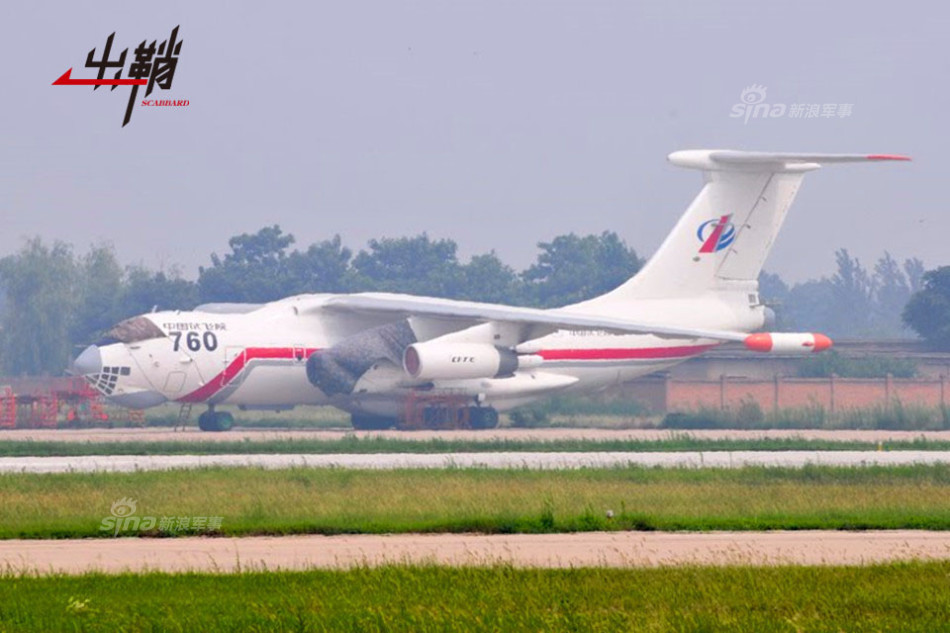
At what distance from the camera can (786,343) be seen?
4228 cm

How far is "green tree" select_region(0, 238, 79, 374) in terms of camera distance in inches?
2832

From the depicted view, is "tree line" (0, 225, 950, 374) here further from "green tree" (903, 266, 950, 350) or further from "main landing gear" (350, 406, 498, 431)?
"main landing gear" (350, 406, 498, 431)

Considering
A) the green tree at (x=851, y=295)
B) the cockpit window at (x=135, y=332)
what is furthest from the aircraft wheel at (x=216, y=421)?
the green tree at (x=851, y=295)

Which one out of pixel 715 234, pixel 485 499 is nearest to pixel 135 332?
pixel 715 234

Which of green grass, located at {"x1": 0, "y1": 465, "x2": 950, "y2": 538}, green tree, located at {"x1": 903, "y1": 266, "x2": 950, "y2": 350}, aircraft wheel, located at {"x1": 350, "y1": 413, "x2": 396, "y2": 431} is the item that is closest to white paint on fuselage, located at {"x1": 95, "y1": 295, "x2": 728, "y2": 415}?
aircraft wheel, located at {"x1": 350, "y1": 413, "x2": 396, "y2": 431}

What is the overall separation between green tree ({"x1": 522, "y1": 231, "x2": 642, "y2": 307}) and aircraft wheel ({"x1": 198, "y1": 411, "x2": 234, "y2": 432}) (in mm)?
36149

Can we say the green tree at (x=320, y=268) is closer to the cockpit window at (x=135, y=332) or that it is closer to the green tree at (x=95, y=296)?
the green tree at (x=95, y=296)

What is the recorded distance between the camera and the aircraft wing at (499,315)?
41.2 meters

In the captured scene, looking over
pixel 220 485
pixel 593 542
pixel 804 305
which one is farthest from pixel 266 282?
pixel 804 305

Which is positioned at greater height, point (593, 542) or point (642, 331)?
point (642, 331)

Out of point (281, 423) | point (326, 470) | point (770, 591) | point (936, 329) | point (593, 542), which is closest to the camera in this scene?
point (770, 591)

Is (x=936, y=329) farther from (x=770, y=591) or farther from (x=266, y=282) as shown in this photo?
(x=770, y=591)

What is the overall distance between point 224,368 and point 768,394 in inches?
670

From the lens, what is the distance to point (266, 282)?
248ft
